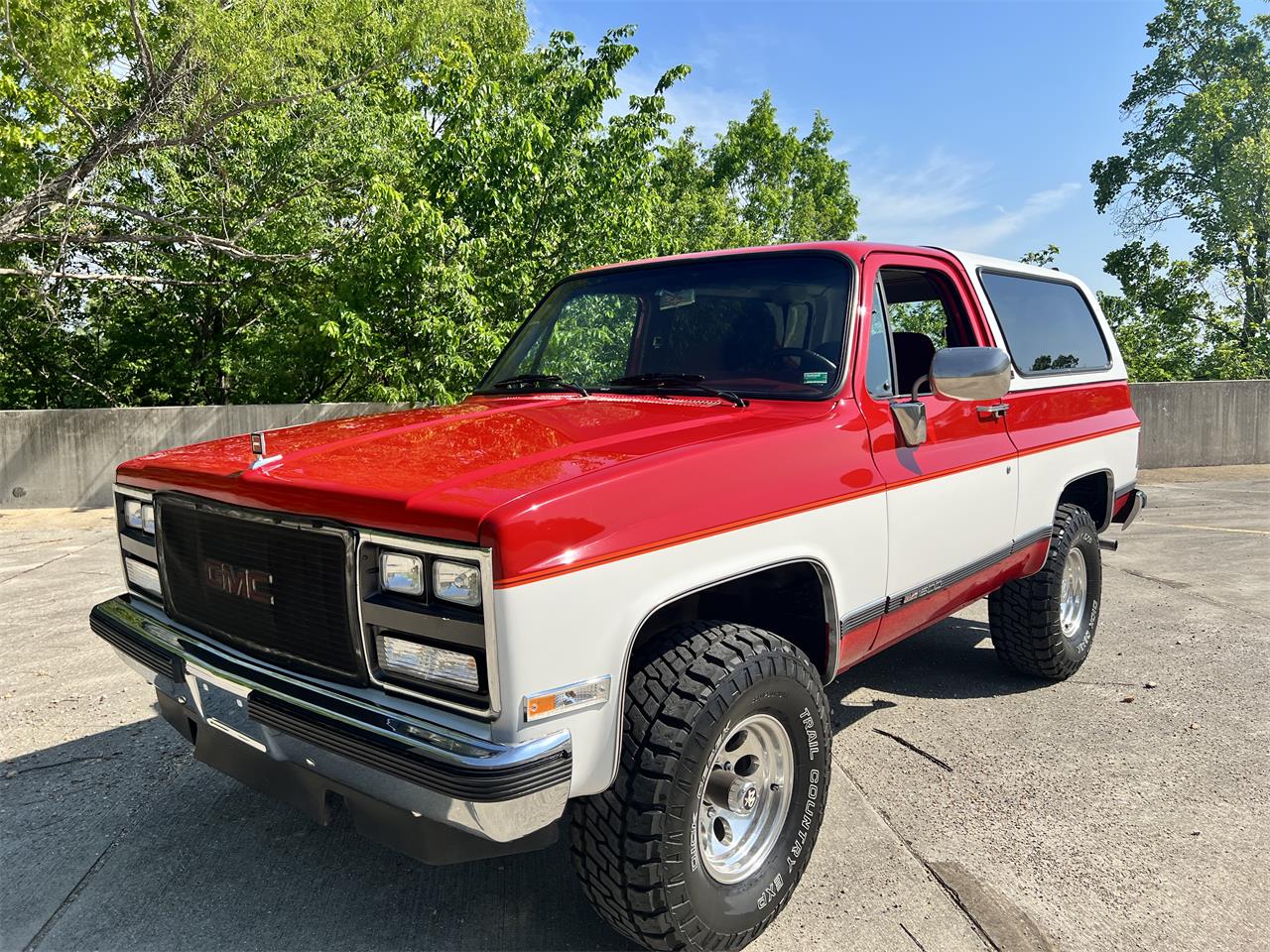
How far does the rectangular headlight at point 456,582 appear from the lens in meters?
1.99

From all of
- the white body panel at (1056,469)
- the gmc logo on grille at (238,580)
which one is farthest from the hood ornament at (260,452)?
the white body panel at (1056,469)

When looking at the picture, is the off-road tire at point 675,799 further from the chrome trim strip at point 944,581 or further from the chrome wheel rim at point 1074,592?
the chrome wheel rim at point 1074,592

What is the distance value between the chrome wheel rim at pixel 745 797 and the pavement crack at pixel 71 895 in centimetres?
201

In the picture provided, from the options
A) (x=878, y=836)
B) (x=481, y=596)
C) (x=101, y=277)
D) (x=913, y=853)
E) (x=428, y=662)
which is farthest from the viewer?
(x=101, y=277)

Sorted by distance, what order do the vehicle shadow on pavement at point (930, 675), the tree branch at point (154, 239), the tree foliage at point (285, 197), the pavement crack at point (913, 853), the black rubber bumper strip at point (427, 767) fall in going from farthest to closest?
the tree branch at point (154, 239), the tree foliage at point (285, 197), the vehicle shadow on pavement at point (930, 675), the pavement crack at point (913, 853), the black rubber bumper strip at point (427, 767)

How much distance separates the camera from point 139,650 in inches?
111

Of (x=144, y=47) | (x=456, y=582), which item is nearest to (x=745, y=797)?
(x=456, y=582)

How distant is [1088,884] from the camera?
2.79 meters

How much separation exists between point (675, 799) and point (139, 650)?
1.85 metres

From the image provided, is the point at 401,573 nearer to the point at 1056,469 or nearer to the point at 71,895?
the point at 71,895

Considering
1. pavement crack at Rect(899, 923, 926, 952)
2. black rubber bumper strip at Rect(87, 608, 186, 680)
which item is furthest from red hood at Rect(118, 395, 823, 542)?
pavement crack at Rect(899, 923, 926, 952)

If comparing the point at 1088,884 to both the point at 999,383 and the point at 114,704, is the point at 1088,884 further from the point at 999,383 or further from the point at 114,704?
the point at 114,704

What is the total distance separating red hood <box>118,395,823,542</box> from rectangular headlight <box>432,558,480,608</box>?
0.08 meters

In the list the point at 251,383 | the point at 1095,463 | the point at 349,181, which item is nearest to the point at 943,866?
the point at 1095,463
